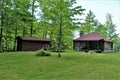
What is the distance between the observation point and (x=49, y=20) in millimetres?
26359

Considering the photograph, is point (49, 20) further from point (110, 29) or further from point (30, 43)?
point (110, 29)

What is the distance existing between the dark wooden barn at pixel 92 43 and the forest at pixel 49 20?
4829 millimetres

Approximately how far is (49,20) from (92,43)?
64.8 feet

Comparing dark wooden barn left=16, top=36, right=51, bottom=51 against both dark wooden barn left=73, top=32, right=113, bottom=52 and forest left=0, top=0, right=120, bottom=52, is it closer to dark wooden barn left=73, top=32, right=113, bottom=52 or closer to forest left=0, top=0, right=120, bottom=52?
forest left=0, top=0, right=120, bottom=52

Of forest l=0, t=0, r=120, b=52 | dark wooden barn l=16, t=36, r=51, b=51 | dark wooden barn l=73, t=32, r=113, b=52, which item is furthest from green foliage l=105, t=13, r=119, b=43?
dark wooden barn l=16, t=36, r=51, b=51

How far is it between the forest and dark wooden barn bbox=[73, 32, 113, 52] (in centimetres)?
483

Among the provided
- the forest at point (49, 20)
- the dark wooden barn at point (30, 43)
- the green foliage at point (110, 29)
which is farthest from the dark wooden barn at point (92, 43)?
the green foliage at point (110, 29)

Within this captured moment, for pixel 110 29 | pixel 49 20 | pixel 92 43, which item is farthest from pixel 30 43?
pixel 110 29

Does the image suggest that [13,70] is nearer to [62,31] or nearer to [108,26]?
[62,31]

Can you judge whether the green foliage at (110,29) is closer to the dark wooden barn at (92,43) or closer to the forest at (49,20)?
the forest at (49,20)

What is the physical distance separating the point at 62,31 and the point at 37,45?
46.2 feet

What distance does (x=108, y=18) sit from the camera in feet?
201

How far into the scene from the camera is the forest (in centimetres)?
2506

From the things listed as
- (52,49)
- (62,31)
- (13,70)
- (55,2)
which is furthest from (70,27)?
(52,49)
